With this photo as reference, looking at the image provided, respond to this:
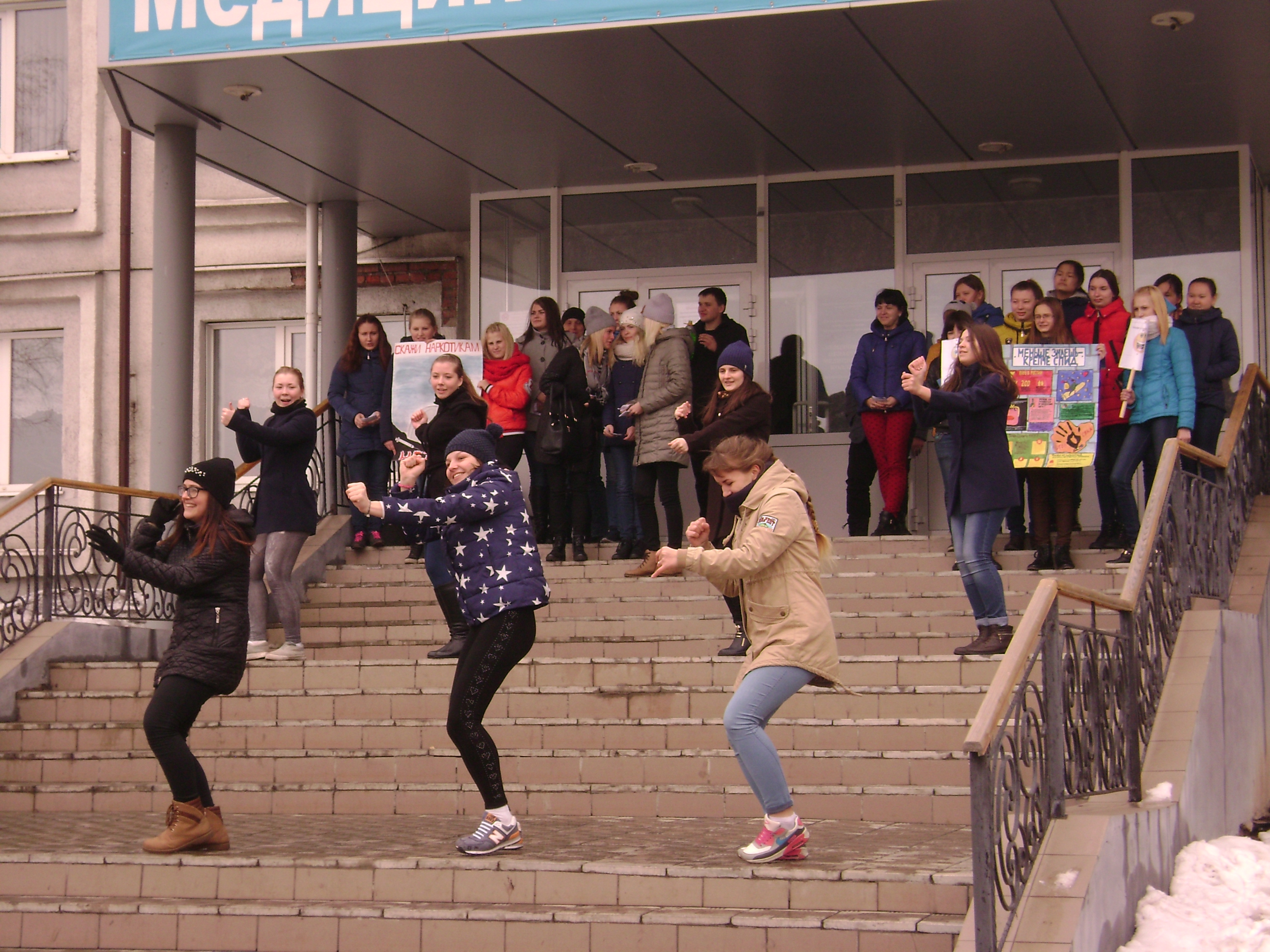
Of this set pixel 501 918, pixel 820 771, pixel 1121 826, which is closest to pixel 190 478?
pixel 501 918

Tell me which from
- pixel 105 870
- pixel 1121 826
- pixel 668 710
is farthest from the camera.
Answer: pixel 668 710

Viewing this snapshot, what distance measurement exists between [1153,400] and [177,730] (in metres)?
6.32

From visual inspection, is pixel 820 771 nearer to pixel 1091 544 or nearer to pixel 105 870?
pixel 105 870

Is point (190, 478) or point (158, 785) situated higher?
point (190, 478)

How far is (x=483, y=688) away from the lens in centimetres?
626

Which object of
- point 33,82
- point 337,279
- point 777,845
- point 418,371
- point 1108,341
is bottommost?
point 777,845

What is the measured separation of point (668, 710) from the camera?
7977 millimetres

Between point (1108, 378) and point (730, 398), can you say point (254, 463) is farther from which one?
point (1108, 378)

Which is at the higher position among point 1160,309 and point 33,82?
point 33,82

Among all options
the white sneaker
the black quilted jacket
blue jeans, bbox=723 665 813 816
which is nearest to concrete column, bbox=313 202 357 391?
the white sneaker

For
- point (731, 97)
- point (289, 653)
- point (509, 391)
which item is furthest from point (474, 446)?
point (731, 97)

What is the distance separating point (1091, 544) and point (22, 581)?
981 centimetres

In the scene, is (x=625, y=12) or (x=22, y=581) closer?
(x=625, y=12)

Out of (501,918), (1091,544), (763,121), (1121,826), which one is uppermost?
(763,121)
